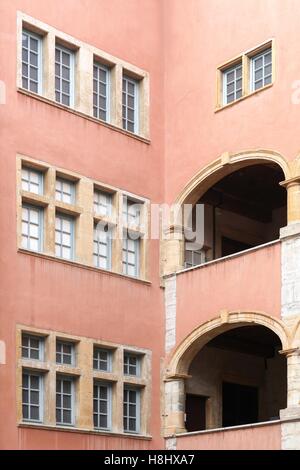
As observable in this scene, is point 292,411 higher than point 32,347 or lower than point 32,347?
lower

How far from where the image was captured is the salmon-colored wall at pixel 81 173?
17.0 metres

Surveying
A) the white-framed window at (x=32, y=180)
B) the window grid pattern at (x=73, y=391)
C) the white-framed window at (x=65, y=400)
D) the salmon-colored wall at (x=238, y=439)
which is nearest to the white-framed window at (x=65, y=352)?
the window grid pattern at (x=73, y=391)

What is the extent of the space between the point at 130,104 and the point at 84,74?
1273mm

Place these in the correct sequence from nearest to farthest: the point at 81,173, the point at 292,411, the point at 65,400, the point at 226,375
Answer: the point at 292,411
the point at 65,400
the point at 81,173
the point at 226,375

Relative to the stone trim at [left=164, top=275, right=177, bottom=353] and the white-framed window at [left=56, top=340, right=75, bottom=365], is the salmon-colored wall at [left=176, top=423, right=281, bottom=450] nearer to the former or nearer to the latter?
the stone trim at [left=164, top=275, right=177, bottom=353]

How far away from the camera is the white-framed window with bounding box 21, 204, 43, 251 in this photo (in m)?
17.5

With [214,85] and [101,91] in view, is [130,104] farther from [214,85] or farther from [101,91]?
[214,85]

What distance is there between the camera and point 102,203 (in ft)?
61.5

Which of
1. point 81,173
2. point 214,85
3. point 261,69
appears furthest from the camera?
point 214,85

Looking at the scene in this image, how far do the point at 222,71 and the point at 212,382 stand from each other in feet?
17.9

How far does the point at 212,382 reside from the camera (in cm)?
2023

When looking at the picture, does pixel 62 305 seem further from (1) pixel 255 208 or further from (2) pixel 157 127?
(1) pixel 255 208

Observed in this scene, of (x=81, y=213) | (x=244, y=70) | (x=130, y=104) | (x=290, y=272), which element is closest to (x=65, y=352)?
(x=81, y=213)
